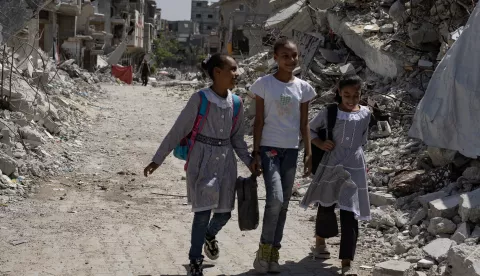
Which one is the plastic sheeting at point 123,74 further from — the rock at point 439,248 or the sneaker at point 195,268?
the sneaker at point 195,268

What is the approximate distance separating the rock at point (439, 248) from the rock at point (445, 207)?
470mm

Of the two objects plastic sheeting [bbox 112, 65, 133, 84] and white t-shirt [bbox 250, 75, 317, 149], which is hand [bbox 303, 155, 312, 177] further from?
plastic sheeting [bbox 112, 65, 133, 84]

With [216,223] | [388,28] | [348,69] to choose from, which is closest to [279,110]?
[216,223]

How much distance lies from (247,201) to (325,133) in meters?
0.77

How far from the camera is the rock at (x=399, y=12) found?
33.4ft

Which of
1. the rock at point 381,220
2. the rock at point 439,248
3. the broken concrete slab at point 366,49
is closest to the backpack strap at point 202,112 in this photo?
the rock at point 439,248

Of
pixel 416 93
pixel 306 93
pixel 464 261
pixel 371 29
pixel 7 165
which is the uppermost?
pixel 371 29

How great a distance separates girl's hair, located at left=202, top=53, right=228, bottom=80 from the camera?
→ 409 centimetres

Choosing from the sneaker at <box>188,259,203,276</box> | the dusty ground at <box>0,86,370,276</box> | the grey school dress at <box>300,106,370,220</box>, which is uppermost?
the grey school dress at <box>300,106,370,220</box>

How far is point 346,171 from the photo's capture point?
440cm

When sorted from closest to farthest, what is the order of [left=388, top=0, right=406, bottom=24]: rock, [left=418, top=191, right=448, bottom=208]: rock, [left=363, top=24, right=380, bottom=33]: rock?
[left=418, top=191, right=448, bottom=208]: rock < [left=388, top=0, right=406, bottom=24]: rock < [left=363, top=24, right=380, bottom=33]: rock

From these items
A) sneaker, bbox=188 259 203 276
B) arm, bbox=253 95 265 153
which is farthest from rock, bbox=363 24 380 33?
sneaker, bbox=188 259 203 276

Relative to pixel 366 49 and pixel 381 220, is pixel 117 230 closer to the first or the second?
pixel 381 220

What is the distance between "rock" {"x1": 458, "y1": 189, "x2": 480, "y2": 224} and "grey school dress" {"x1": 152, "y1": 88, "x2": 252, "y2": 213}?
6.04ft
